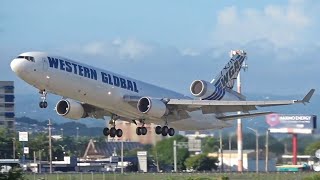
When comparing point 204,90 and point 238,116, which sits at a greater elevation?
point 204,90

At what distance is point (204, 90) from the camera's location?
71.8 meters

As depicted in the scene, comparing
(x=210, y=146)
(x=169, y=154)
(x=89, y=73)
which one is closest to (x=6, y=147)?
(x=169, y=154)

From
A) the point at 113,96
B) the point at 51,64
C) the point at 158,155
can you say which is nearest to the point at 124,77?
the point at 113,96

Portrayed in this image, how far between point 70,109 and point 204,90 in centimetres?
1080

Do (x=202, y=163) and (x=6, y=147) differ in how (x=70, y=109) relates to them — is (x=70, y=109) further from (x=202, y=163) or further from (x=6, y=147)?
(x=202, y=163)

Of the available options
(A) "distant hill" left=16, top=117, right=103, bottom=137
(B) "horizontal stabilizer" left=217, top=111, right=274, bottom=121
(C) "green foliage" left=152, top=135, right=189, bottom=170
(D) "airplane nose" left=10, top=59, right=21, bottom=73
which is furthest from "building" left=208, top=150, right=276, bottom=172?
(D) "airplane nose" left=10, top=59, right=21, bottom=73

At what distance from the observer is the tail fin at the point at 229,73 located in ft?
260

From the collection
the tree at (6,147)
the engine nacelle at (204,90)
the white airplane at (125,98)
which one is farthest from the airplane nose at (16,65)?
the tree at (6,147)

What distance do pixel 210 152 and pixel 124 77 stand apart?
87.9 metres

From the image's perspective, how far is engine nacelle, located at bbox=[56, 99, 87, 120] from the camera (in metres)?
67.1

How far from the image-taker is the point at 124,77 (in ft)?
220

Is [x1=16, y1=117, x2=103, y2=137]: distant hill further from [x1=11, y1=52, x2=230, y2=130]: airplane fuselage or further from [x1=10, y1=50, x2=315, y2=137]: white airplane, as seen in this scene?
[x1=11, y1=52, x2=230, y2=130]: airplane fuselage

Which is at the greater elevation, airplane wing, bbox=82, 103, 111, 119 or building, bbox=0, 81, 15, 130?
building, bbox=0, 81, 15, 130

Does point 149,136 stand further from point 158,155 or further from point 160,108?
point 158,155
